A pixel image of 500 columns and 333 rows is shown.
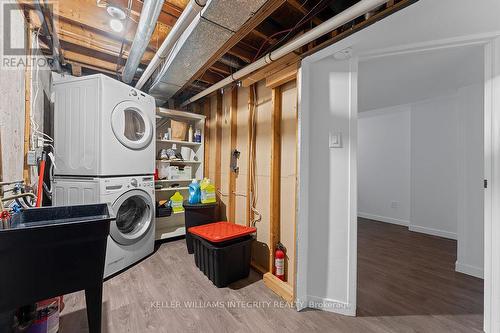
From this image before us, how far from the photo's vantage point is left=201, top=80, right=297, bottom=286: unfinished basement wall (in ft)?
6.38

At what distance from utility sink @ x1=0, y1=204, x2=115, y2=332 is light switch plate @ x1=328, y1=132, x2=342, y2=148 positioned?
1.64 metres

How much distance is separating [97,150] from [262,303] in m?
2.17

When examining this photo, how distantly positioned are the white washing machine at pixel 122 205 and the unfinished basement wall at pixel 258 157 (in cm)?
102

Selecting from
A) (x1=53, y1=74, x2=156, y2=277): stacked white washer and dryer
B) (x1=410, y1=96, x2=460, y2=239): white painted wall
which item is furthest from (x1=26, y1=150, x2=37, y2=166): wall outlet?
(x1=410, y1=96, x2=460, y2=239): white painted wall

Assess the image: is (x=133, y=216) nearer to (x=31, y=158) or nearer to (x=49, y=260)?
(x=31, y=158)

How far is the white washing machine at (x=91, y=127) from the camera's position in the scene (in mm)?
2051

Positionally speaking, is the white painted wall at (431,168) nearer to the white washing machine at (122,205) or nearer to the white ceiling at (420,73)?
the white ceiling at (420,73)

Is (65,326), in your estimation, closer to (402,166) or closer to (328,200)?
(328,200)

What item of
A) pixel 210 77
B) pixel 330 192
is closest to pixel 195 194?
pixel 210 77

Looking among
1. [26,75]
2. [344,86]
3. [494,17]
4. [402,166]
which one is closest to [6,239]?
[26,75]

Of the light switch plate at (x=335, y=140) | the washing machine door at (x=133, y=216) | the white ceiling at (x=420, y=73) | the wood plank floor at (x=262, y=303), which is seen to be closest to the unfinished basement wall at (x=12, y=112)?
the washing machine door at (x=133, y=216)

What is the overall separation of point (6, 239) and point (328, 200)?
1.90m

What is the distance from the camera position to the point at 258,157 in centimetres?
238

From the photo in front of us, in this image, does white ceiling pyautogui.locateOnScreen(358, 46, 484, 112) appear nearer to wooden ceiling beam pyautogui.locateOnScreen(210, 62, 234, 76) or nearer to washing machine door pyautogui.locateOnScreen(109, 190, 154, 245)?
wooden ceiling beam pyautogui.locateOnScreen(210, 62, 234, 76)
